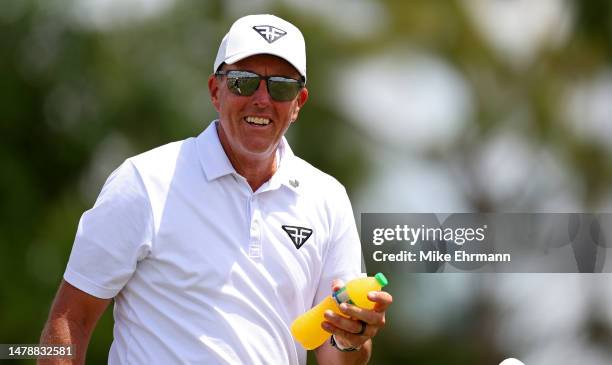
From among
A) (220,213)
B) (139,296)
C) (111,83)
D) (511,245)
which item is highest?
(111,83)

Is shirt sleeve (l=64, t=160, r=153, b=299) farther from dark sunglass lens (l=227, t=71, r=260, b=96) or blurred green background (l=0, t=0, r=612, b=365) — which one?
blurred green background (l=0, t=0, r=612, b=365)

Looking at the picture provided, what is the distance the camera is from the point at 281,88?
468 centimetres

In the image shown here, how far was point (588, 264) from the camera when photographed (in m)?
8.05

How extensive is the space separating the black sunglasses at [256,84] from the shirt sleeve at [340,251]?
55 cm

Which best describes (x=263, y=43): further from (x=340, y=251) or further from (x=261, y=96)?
(x=340, y=251)

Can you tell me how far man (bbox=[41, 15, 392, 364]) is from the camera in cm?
445

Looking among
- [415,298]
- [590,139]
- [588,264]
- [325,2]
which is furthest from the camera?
[325,2]

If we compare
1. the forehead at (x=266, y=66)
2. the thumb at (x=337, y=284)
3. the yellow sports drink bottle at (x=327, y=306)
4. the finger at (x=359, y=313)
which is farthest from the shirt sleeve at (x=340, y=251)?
the forehead at (x=266, y=66)

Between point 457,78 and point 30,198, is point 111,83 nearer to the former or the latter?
point 30,198

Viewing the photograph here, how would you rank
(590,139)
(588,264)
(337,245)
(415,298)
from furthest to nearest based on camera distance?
(590,139), (415,298), (588,264), (337,245)

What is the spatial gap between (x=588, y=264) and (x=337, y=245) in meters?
3.75

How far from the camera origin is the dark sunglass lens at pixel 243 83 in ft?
15.3

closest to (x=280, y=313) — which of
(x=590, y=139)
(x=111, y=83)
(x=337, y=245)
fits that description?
(x=337, y=245)

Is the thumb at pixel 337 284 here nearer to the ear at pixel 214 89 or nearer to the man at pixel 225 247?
the man at pixel 225 247
